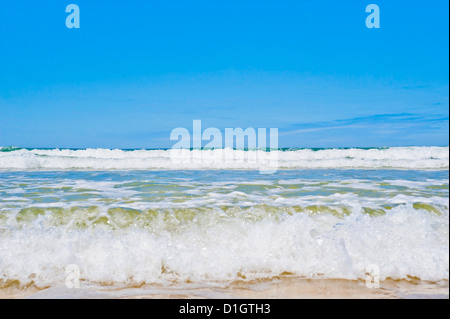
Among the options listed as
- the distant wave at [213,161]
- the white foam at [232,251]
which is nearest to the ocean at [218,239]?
the white foam at [232,251]

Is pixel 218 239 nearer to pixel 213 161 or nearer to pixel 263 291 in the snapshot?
pixel 263 291

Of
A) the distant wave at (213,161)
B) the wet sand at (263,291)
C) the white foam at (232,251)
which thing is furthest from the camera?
the distant wave at (213,161)

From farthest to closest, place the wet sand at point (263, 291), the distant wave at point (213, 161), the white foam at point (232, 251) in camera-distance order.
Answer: the distant wave at point (213, 161), the white foam at point (232, 251), the wet sand at point (263, 291)

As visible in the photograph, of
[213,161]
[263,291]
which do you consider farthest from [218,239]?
[213,161]

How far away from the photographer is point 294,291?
3.36 metres

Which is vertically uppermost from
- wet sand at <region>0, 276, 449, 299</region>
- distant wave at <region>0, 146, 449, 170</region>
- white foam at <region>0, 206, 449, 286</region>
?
distant wave at <region>0, 146, 449, 170</region>

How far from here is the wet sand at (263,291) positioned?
3248 millimetres

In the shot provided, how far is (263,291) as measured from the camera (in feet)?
11.0

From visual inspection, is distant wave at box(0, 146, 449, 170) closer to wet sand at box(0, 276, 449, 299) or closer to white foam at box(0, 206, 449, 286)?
white foam at box(0, 206, 449, 286)

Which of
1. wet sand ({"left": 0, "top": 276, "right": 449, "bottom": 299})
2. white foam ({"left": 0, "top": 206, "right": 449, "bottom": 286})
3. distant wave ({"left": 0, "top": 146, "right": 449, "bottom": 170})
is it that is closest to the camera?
wet sand ({"left": 0, "top": 276, "right": 449, "bottom": 299})

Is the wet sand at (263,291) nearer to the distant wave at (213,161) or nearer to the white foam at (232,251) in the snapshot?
the white foam at (232,251)

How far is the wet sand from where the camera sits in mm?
3248

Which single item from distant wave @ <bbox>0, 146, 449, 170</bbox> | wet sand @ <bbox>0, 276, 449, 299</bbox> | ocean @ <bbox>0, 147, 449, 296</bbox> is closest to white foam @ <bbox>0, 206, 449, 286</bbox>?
ocean @ <bbox>0, 147, 449, 296</bbox>

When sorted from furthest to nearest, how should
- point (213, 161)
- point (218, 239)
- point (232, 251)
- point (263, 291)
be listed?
point (213, 161)
point (218, 239)
point (232, 251)
point (263, 291)
